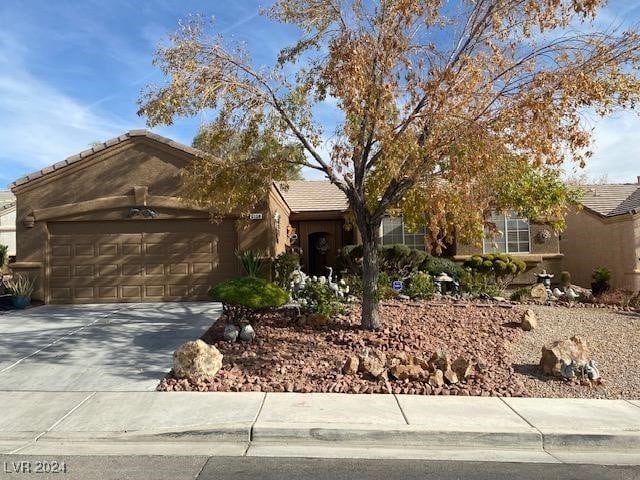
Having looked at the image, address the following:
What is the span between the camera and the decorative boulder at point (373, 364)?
25.8ft

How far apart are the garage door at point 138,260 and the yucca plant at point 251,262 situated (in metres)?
0.50

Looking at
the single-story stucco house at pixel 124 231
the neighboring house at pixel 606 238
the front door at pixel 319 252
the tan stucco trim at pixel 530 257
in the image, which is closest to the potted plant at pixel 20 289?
the single-story stucco house at pixel 124 231

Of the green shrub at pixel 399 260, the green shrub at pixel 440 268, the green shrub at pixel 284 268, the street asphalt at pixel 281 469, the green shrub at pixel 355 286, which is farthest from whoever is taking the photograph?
the green shrub at pixel 399 260

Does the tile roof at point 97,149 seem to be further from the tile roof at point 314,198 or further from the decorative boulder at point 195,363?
the decorative boulder at point 195,363

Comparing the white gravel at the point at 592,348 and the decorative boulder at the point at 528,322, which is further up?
the decorative boulder at the point at 528,322

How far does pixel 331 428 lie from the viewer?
5953 millimetres

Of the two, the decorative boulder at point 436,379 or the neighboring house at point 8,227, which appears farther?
the neighboring house at point 8,227

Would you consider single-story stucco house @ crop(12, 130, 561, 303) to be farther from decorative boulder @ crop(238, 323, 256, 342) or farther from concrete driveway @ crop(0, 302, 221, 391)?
decorative boulder @ crop(238, 323, 256, 342)

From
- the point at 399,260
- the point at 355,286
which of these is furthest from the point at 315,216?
the point at 355,286

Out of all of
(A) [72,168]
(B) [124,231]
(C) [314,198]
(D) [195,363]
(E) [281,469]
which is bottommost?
(E) [281,469]

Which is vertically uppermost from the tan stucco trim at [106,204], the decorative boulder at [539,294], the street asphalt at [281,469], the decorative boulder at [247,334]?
the tan stucco trim at [106,204]

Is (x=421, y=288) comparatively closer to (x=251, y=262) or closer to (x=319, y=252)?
(x=251, y=262)

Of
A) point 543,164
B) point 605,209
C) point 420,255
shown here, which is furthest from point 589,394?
point 605,209

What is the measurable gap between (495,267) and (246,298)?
9439 mm
